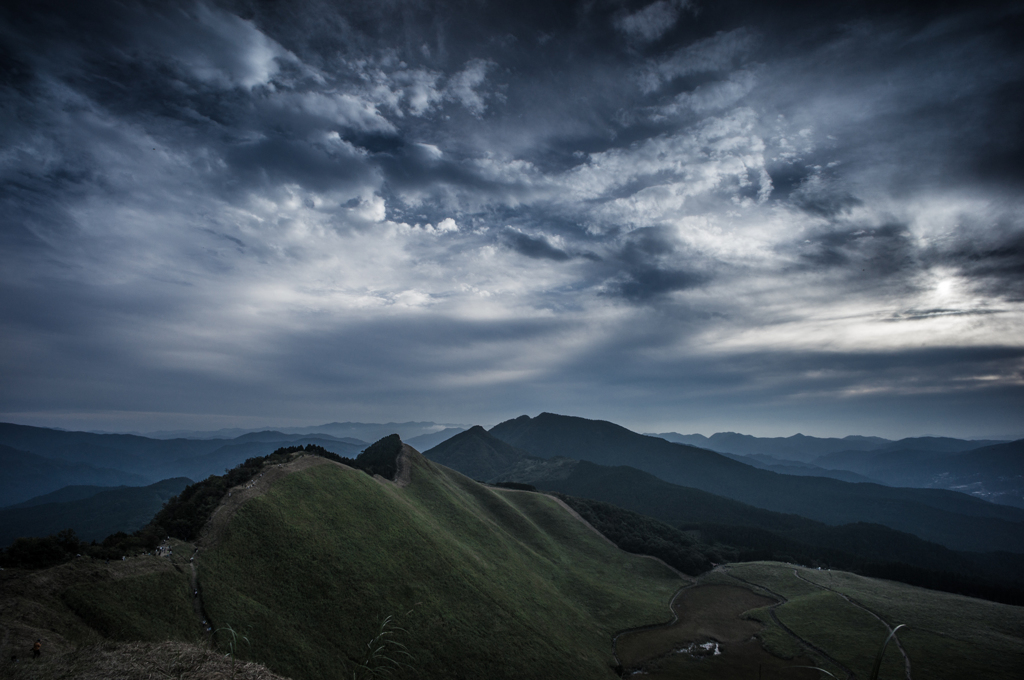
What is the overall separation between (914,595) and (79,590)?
391 ft

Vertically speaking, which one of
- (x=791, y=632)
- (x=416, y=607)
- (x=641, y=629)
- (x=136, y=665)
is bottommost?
(x=641, y=629)

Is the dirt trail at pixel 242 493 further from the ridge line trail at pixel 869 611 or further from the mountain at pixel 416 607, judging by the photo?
the ridge line trail at pixel 869 611

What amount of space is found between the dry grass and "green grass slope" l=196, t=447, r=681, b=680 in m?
15.5

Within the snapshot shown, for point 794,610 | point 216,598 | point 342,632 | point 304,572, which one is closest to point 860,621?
point 794,610

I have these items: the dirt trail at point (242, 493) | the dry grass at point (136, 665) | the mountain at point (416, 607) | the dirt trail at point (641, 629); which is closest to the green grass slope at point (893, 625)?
the mountain at point (416, 607)

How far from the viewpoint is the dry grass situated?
15281 mm

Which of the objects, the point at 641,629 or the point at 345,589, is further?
the point at 641,629

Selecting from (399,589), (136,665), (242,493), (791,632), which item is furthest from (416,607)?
(791,632)

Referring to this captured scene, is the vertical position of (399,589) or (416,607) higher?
(399,589)

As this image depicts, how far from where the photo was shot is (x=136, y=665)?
16.3 meters

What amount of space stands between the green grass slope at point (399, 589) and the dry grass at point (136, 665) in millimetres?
15509

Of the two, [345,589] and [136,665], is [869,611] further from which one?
[136,665]

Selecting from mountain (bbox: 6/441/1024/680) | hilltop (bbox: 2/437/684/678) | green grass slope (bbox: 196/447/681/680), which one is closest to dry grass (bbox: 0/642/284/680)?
mountain (bbox: 6/441/1024/680)

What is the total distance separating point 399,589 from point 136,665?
111ft
